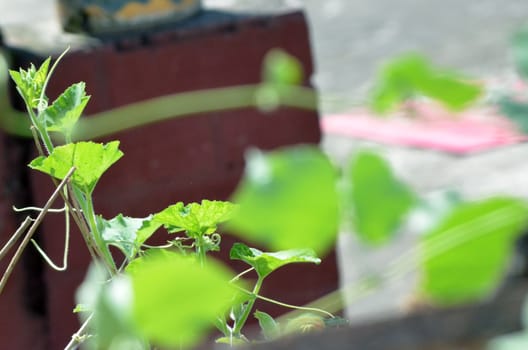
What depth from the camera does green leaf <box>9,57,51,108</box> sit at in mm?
582

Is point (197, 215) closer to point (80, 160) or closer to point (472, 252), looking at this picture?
point (80, 160)

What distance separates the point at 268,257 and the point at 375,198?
34 cm

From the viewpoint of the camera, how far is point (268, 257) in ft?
1.95

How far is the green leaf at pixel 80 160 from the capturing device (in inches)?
22.1

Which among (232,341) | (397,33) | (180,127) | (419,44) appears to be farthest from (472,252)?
(397,33)

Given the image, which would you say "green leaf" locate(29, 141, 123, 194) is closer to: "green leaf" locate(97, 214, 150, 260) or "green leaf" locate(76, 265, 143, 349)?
"green leaf" locate(97, 214, 150, 260)

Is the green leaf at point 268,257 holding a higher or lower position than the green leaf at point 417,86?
lower

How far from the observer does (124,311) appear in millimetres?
250

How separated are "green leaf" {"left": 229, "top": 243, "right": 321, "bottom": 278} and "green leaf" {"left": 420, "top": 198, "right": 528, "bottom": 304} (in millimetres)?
Result: 295

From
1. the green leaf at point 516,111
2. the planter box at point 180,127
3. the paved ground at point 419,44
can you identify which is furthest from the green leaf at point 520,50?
the paved ground at point 419,44

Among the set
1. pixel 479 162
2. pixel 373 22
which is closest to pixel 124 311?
pixel 479 162

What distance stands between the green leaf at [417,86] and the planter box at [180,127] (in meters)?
1.26

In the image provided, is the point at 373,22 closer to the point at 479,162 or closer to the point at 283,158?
the point at 479,162

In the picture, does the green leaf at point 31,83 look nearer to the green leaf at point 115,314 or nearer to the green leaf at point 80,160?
the green leaf at point 80,160
